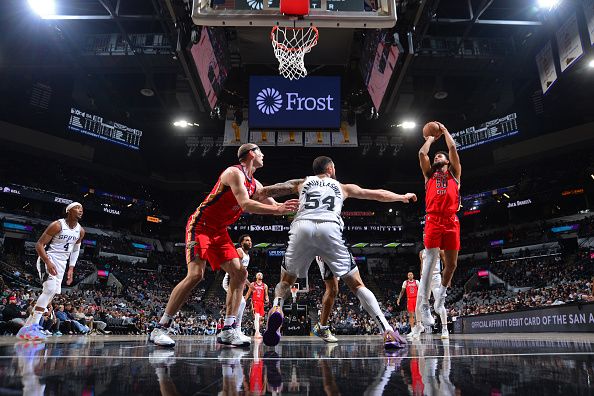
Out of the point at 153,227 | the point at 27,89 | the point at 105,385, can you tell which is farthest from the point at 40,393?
the point at 153,227

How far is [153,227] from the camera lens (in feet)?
125

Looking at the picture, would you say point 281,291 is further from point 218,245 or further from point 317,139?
point 317,139

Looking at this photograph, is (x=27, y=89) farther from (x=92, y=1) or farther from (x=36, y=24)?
(x=92, y=1)

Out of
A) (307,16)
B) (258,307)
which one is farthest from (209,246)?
(258,307)

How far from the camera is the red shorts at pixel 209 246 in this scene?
4617mm

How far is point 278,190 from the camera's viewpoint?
470 centimetres

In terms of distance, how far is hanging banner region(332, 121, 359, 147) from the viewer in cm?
1773

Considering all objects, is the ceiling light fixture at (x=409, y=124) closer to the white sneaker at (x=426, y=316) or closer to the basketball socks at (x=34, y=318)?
the white sneaker at (x=426, y=316)

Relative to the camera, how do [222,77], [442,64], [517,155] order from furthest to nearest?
[517,155], [442,64], [222,77]

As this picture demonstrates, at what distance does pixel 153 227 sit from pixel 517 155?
3134 centimetres

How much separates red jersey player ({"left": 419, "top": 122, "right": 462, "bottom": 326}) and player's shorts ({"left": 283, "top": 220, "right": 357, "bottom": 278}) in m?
2.01

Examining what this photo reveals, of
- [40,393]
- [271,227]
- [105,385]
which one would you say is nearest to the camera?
[40,393]

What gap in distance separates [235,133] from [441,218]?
13.7 m

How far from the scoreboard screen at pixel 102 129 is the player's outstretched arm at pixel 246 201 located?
21643 mm
